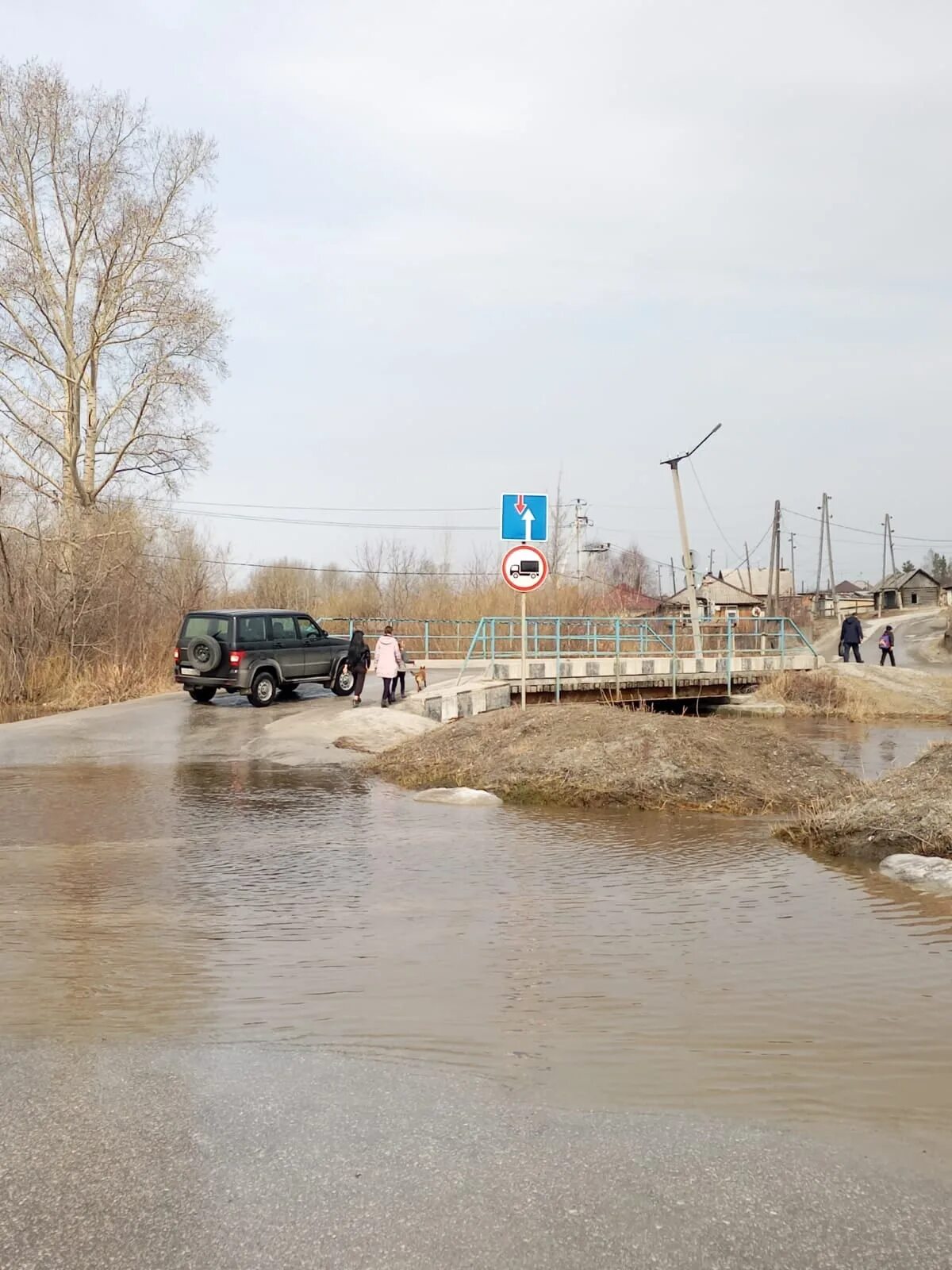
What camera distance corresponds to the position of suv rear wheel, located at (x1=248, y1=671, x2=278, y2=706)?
20766mm

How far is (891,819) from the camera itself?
8.57 metres

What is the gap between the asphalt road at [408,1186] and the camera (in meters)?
2.95

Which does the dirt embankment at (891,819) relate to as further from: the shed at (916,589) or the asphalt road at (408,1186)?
the shed at (916,589)

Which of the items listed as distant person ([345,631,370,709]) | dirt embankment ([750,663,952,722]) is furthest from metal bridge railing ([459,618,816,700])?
distant person ([345,631,370,709])

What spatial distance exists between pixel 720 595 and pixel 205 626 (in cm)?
10358

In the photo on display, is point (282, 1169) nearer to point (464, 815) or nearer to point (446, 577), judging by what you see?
point (464, 815)

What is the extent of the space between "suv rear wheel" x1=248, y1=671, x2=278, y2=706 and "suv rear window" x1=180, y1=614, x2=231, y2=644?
98cm

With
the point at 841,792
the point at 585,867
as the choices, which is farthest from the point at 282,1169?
the point at 841,792

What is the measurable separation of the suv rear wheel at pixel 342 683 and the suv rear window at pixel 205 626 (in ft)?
8.96

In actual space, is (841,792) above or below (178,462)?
below

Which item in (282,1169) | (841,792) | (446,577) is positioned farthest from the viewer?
(446,577)

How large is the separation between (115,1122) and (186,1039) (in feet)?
2.87

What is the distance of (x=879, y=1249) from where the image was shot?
9.73ft

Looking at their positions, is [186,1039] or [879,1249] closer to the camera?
[879,1249]
